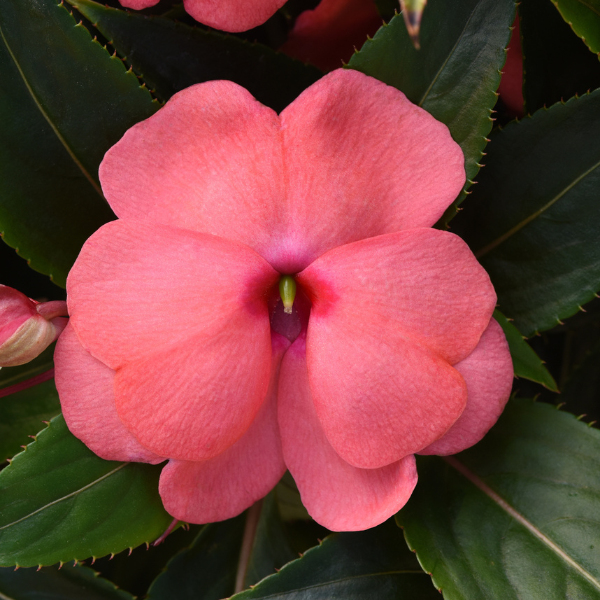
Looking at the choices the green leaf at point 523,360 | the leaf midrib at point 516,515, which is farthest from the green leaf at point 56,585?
the green leaf at point 523,360

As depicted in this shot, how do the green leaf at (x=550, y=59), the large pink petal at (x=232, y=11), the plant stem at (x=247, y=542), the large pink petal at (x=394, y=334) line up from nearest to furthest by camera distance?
the large pink petal at (x=394, y=334) → the large pink petal at (x=232, y=11) → the green leaf at (x=550, y=59) → the plant stem at (x=247, y=542)

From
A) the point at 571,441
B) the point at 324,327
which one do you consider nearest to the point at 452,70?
the point at 324,327

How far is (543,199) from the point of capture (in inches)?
26.1

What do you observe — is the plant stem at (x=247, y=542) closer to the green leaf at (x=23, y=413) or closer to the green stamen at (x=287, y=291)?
the green leaf at (x=23, y=413)

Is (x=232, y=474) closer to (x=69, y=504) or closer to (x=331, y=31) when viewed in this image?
(x=69, y=504)

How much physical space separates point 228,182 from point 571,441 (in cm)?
45

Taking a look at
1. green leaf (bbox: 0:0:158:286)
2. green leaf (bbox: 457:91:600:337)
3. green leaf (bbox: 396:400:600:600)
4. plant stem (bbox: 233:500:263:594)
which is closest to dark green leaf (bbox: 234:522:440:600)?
green leaf (bbox: 396:400:600:600)

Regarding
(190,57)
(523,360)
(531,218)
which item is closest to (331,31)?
A: (190,57)

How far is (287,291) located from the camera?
18.8 inches

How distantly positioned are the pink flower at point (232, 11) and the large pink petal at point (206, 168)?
0.10m

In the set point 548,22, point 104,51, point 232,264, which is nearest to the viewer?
point 232,264

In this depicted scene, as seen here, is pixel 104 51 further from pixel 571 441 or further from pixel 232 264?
pixel 571 441

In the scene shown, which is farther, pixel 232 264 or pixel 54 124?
pixel 54 124

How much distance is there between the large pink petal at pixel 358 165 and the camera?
0.47 metres
